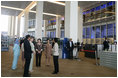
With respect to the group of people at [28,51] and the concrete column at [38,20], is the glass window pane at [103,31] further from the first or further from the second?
the group of people at [28,51]

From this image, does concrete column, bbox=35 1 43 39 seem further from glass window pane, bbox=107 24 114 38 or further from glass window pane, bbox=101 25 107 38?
glass window pane, bbox=107 24 114 38

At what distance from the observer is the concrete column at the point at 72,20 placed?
835 centimetres

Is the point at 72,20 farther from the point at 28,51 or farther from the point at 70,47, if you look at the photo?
the point at 28,51

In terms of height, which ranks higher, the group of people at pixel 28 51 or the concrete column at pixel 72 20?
the concrete column at pixel 72 20

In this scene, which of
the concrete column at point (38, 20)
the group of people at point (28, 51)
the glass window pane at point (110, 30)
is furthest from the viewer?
the glass window pane at point (110, 30)

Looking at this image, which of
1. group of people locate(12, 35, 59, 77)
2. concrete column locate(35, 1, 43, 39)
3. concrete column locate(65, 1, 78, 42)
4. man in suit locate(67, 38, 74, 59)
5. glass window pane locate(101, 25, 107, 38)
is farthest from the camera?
glass window pane locate(101, 25, 107, 38)

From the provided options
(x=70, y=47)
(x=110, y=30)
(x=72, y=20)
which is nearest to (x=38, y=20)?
(x=72, y=20)

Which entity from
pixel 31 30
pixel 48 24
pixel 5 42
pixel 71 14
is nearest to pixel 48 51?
pixel 71 14

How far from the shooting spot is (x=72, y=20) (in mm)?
8445

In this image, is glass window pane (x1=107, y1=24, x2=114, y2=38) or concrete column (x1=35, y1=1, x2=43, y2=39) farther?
glass window pane (x1=107, y1=24, x2=114, y2=38)

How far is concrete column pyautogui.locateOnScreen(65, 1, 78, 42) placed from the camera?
8353 mm

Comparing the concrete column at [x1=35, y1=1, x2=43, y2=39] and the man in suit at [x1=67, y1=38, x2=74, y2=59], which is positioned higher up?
the concrete column at [x1=35, y1=1, x2=43, y2=39]

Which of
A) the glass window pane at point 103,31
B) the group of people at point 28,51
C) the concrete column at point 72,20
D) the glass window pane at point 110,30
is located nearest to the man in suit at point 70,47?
the concrete column at point 72,20

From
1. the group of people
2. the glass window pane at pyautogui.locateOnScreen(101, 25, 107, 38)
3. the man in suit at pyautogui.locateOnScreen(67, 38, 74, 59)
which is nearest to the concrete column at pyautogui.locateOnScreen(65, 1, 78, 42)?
the man in suit at pyautogui.locateOnScreen(67, 38, 74, 59)
